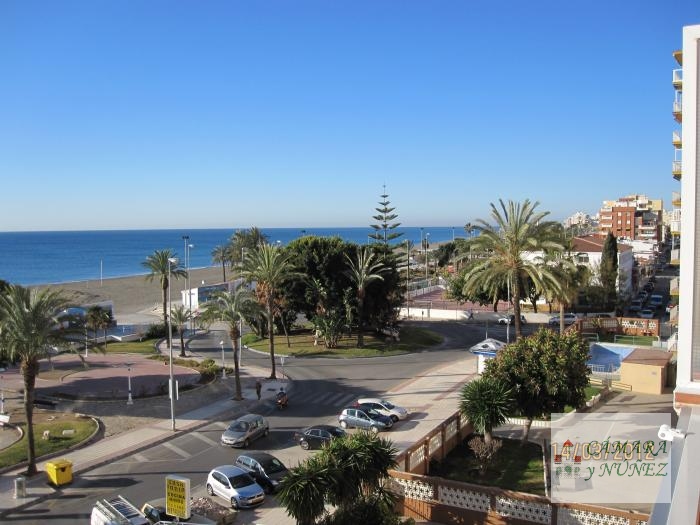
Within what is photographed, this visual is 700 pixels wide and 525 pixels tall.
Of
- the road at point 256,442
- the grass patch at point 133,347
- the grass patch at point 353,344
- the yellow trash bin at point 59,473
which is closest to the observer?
the road at point 256,442

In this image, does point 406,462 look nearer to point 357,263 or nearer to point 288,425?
point 288,425

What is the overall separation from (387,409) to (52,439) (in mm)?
14655

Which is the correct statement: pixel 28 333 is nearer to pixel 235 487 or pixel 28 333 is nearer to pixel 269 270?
pixel 235 487

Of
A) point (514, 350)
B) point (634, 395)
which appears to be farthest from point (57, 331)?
point (634, 395)

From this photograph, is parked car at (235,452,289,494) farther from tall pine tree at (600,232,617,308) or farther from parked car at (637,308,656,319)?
parked car at (637,308,656,319)

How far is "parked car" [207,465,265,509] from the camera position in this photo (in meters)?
17.6

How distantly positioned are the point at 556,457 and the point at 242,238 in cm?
7447

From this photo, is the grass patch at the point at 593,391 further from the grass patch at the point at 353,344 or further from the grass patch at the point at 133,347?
the grass patch at the point at 133,347

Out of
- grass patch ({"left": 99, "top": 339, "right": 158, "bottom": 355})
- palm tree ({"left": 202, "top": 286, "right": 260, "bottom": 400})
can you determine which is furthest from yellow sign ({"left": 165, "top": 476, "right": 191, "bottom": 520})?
grass patch ({"left": 99, "top": 339, "right": 158, "bottom": 355})

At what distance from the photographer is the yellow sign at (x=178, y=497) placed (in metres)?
13.3

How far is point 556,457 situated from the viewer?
1777cm

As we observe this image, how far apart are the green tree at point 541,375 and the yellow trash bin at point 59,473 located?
14962 mm

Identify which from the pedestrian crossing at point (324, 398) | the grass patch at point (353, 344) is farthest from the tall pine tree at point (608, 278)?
the pedestrian crossing at point (324, 398)
